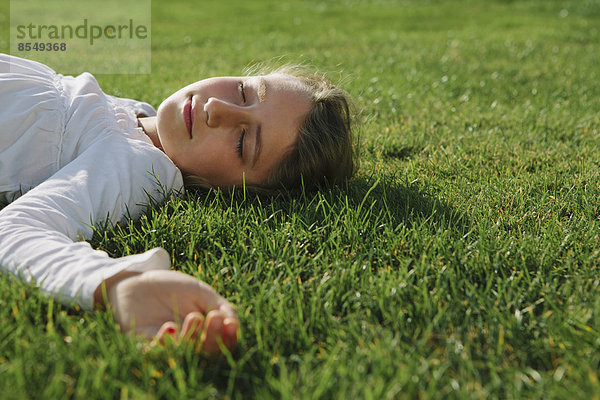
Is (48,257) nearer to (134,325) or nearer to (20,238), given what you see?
(20,238)

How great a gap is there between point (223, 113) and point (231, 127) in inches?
3.5

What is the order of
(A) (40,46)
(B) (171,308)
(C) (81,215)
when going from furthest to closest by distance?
1. (A) (40,46)
2. (C) (81,215)
3. (B) (171,308)

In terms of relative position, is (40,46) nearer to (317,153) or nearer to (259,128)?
(259,128)

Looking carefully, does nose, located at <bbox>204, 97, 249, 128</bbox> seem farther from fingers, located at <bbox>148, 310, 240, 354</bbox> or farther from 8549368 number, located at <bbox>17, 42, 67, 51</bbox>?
8549368 number, located at <bbox>17, 42, 67, 51</bbox>

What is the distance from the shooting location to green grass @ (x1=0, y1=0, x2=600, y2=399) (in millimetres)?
1517

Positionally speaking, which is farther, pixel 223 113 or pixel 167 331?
pixel 223 113

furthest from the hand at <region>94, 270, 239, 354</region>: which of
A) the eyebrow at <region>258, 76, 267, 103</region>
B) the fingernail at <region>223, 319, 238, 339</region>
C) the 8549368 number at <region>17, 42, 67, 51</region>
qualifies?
the 8549368 number at <region>17, 42, 67, 51</region>

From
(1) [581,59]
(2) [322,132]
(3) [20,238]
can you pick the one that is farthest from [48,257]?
(1) [581,59]

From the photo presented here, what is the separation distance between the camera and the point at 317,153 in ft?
9.73

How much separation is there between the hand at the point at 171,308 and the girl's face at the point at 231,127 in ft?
3.78

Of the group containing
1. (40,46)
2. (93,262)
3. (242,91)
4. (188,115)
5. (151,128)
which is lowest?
(93,262)

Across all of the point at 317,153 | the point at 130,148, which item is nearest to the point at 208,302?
the point at 130,148

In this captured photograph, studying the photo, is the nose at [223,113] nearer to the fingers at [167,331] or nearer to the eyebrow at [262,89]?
the eyebrow at [262,89]

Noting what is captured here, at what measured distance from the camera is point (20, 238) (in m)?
1.95
